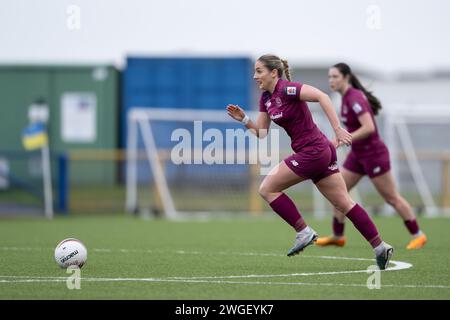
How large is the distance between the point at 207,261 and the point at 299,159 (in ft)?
5.41

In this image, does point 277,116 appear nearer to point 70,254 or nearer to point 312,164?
point 312,164

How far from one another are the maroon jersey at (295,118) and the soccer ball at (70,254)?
235cm

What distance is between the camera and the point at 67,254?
9.23 meters

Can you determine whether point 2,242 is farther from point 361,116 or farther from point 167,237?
point 361,116

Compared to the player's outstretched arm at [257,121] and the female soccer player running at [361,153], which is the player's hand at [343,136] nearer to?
the player's outstretched arm at [257,121]

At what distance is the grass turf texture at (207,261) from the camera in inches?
300

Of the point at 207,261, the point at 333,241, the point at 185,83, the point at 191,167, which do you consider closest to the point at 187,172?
the point at 191,167

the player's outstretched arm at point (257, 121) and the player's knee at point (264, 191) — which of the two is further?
the player's outstretched arm at point (257, 121)

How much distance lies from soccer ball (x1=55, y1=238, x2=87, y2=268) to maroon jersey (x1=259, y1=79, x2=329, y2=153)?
235cm

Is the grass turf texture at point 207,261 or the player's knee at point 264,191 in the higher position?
the player's knee at point 264,191

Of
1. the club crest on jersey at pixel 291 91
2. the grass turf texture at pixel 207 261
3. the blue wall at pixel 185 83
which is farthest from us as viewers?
the blue wall at pixel 185 83

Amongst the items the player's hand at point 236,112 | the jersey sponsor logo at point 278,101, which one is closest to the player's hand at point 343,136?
the jersey sponsor logo at point 278,101

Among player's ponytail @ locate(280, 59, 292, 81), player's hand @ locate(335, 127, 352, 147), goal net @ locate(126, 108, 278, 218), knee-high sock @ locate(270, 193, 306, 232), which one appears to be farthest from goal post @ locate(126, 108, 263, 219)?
player's hand @ locate(335, 127, 352, 147)
